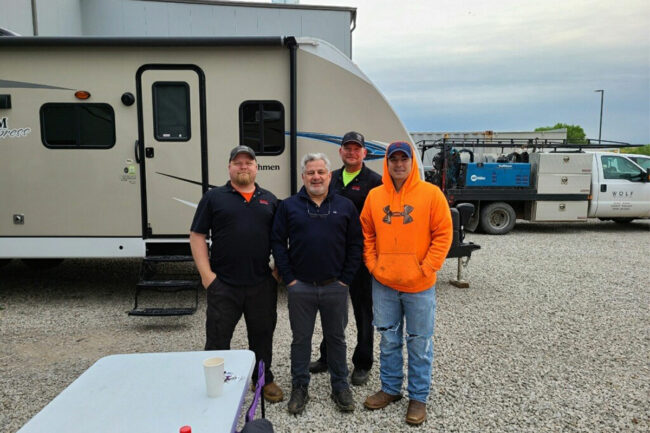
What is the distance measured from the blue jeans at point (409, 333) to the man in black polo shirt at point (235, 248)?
79 centimetres

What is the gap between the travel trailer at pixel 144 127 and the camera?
5203mm

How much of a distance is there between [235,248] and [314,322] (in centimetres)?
72

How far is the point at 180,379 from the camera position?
6.57ft

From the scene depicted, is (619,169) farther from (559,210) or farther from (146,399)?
(146,399)

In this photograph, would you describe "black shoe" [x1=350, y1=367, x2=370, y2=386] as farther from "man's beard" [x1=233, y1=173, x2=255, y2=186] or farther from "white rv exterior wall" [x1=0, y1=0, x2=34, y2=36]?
"white rv exterior wall" [x1=0, y1=0, x2=34, y2=36]

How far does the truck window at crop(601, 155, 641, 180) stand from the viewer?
36.2ft

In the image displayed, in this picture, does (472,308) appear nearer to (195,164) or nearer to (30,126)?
(195,164)

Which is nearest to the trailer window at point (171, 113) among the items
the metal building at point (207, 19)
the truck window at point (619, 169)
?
the metal building at point (207, 19)

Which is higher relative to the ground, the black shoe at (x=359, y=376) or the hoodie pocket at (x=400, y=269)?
the hoodie pocket at (x=400, y=269)

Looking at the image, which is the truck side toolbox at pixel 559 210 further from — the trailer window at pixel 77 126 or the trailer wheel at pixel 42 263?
the trailer wheel at pixel 42 263

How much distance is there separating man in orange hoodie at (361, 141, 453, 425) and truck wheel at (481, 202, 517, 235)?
830cm

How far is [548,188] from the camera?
35.1 ft

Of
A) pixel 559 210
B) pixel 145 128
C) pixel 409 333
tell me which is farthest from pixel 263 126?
pixel 559 210

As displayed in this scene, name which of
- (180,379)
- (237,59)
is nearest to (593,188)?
(237,59)
